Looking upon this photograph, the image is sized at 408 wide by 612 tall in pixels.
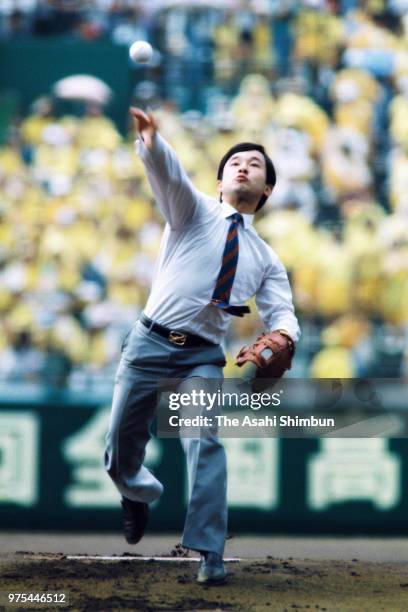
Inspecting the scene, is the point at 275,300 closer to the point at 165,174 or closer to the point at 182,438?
the point at 182,438

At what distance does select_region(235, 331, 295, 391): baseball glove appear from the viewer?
347 centimetres

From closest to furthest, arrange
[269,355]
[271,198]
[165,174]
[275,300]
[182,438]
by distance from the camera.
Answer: [165,174]
[269,355]
[182,438]
[275,300]
[271,198]

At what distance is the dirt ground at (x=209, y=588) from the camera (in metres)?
3.29

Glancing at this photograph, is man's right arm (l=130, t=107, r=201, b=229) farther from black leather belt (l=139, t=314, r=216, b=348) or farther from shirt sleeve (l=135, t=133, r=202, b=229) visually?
black leather belt (l=139, t=314, r=216, b=348)

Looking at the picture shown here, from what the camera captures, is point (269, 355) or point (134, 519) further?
point (134, 519)

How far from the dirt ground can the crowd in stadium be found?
1.46m

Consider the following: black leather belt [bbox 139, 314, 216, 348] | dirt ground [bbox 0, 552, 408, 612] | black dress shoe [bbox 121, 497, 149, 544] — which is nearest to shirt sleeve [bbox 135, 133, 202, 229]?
black leather belt [bbox 139, 314, 216, 348]

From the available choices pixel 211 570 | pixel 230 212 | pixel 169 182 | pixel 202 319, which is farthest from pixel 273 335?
pixel 211 570

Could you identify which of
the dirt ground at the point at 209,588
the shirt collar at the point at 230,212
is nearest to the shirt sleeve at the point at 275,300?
the shirt collar at the point at 230,212

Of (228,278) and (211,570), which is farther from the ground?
(228,278)

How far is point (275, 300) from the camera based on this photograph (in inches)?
145

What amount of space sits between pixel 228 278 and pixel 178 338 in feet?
0.90

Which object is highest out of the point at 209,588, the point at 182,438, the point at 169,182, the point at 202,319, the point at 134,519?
the point at 169,182

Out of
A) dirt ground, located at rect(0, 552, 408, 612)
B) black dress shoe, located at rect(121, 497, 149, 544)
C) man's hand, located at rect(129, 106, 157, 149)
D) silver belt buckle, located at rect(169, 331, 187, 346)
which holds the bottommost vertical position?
dirt ground, located at rect(0, 552, 408, 612)
